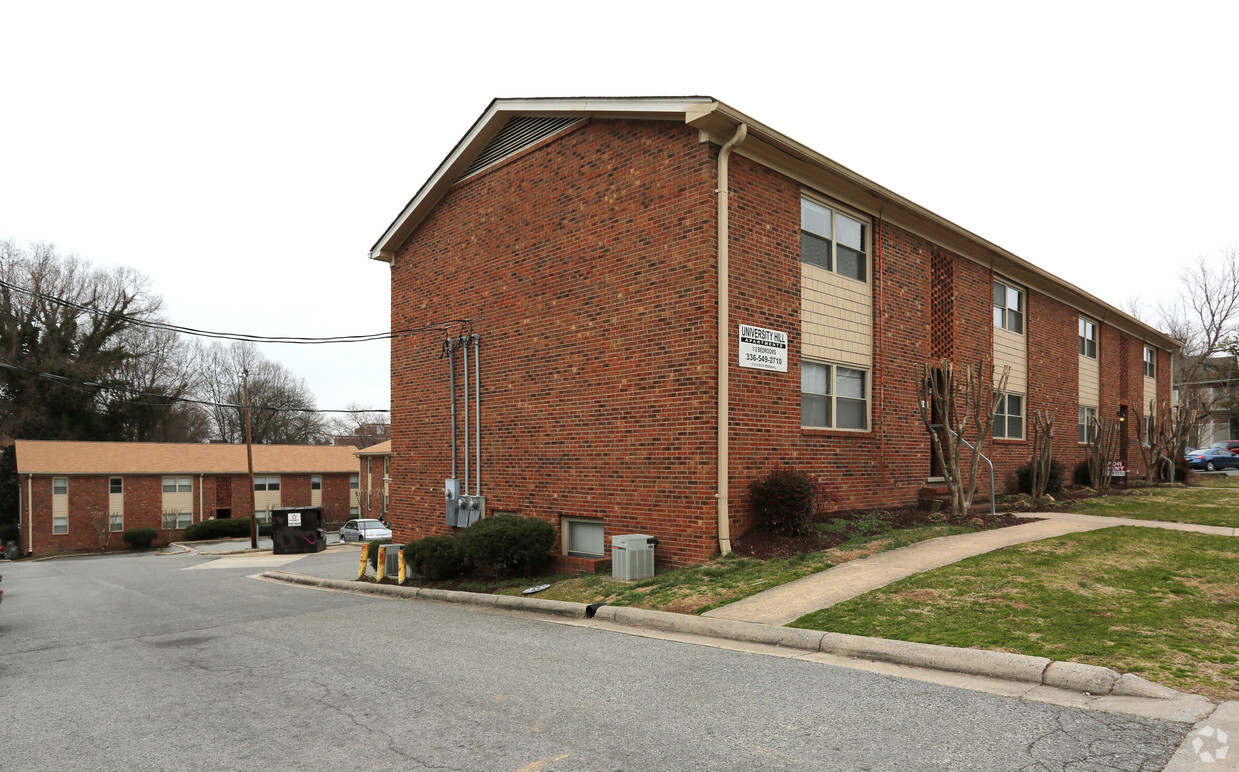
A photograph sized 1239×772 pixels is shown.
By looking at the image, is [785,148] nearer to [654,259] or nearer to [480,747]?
[654,259]

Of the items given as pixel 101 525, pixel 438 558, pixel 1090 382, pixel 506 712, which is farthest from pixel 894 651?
pixel 101 525

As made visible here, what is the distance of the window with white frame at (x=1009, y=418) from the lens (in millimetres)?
19639

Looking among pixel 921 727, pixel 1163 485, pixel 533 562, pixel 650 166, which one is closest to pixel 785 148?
pixel 650 166

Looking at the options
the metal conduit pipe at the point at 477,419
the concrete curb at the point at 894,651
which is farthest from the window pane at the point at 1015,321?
the concrete curb at the point at 894,651

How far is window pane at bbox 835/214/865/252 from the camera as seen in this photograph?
14.7 m

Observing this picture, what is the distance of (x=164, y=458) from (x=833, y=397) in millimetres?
49878

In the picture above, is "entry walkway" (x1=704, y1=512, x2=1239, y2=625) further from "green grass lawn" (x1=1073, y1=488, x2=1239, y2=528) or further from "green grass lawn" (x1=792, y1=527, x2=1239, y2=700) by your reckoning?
"green grass lawn" (x1=1073, y1=488, x2=1239, y2=528)

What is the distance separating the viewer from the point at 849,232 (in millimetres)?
15023

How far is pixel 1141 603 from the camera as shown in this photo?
7754 millimetres

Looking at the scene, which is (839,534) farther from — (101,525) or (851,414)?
(101,525)

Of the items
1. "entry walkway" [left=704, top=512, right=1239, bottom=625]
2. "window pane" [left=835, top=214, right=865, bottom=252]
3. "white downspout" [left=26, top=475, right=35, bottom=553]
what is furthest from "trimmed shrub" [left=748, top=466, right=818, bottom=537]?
"white downspout" [left=26, top=475, right=35, bottom=553]

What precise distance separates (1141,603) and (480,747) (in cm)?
675

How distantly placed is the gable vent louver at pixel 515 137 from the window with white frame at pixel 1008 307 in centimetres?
1224

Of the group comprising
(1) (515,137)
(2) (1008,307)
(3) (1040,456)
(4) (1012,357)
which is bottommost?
(3) (1040,456)
